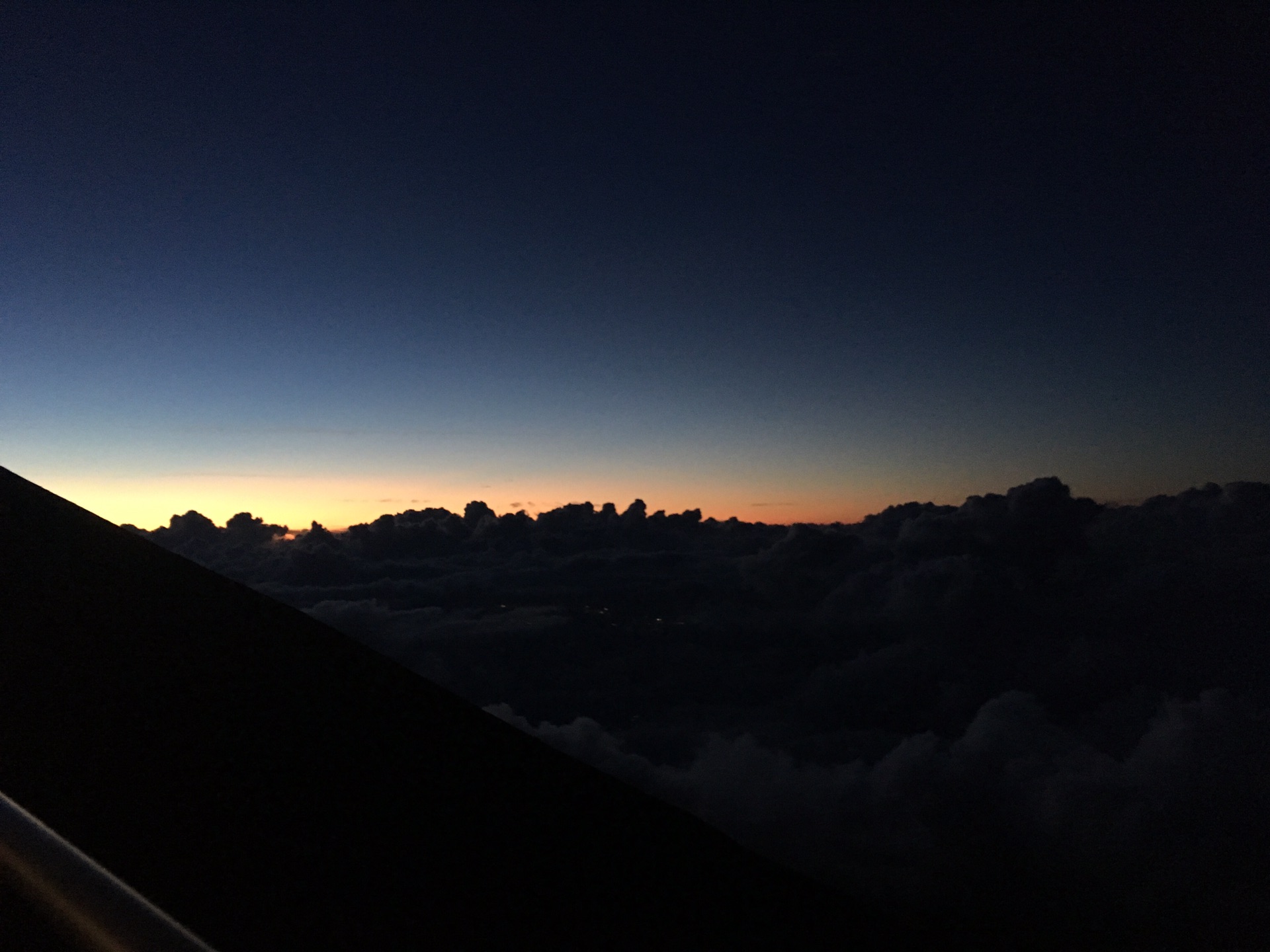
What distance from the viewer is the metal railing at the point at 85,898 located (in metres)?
1.01

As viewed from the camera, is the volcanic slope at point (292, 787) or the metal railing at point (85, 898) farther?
the volcanic slope at point (292, 787)

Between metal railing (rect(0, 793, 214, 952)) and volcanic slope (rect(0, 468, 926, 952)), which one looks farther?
volcanic slope (rect(0, 468, 926, 952))

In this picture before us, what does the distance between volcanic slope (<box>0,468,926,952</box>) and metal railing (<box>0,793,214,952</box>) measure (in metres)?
5.48

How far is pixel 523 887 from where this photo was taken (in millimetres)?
8266

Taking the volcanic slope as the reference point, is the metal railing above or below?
above

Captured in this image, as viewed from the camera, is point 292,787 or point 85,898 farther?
point 292,787

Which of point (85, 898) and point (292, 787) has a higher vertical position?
point (85, 898)

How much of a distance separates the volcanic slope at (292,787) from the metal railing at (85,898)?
548 cm

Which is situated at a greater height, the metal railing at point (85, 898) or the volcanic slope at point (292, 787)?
the metal railing at point (85, 898)

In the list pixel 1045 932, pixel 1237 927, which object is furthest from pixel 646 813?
pixel 1237 927

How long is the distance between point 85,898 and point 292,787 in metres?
7.91

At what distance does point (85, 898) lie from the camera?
1081 mm

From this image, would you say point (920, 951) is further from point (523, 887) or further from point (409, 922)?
point (409, 922)

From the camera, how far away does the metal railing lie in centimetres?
101
